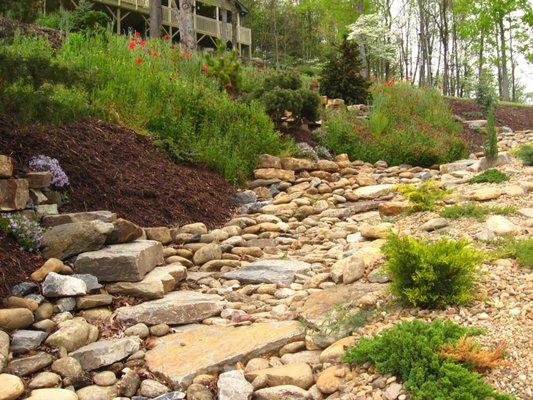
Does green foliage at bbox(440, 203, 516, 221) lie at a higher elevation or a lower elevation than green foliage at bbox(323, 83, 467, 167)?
lower

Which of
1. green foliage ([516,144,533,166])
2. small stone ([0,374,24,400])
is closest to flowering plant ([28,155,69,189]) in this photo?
small stone ([0,374,24,400])

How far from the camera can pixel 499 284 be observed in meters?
3.88

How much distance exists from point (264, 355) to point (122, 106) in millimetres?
5325

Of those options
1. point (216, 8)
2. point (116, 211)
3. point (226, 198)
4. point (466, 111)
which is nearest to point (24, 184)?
point (116, 211)

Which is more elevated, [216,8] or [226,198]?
[216,8]

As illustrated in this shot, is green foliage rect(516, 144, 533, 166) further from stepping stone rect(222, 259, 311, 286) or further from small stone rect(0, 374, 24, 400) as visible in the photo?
small stone rect(0, 374, 24, 400)

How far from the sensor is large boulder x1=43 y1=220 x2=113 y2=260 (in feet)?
15.6

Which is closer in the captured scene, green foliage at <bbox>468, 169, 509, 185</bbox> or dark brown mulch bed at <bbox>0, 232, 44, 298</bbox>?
dark brown mulch bed at <bbox>0, 232, 44, 298</bbox>

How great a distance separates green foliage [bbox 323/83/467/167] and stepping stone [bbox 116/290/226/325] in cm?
654

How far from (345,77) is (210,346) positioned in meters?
10.5

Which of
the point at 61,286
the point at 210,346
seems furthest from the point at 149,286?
the point at 210,346

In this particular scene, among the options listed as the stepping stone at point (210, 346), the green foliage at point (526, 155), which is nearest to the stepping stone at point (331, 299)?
the stepping stone at point (210, 346)

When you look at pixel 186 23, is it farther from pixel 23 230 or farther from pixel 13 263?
pixel 13 263

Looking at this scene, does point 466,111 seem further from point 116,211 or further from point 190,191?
point 116,211
